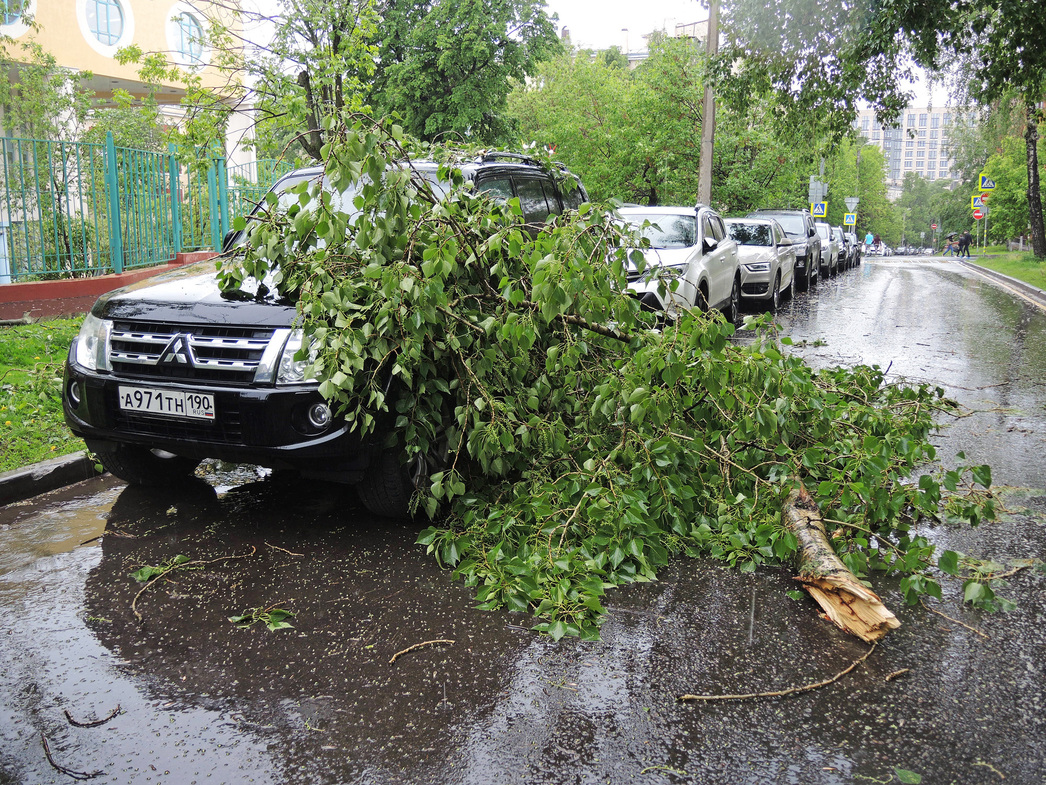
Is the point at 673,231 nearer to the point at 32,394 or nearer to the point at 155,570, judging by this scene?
the point at 32,394

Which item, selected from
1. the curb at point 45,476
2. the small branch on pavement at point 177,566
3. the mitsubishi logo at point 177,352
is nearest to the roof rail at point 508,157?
the mitsubishi logo at point 177,352

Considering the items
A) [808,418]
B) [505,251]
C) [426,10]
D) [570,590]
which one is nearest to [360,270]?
[505,251]

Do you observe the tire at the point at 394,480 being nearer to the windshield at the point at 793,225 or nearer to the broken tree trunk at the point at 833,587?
the broken tree trunk at the point at 833,587

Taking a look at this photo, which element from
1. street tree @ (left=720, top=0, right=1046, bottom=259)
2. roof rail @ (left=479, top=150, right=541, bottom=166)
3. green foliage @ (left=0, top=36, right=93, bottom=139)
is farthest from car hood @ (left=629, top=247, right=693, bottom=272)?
green foliage @ (left=0, top=36, right=93, bottom=139)

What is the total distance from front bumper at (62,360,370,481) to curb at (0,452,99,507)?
4.30 ft

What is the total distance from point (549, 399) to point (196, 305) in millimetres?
1892

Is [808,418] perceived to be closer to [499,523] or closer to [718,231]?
[499,523]

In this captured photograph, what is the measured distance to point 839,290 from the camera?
2362 cm

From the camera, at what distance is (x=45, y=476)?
538 cm

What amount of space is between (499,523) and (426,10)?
2390 centimetres

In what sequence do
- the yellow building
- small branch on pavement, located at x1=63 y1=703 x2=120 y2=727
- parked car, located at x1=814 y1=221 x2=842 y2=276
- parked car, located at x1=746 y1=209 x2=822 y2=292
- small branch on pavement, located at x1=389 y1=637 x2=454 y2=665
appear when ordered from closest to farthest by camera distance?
small branch on pavement, located at x1=63 y1=703 x2=120 y2=727 < small branch on pavement, located at x1=389 y1=637 x2=454 y2=665 < parked car, located at x1=746 y1=209 x2=822 y2=292 < the yellow building < parked car, located at x1=814 y1=221 x2=842 y2=276

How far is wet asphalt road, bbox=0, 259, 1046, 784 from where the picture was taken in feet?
8.54

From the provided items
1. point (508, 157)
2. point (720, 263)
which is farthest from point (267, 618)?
point (720, 263)

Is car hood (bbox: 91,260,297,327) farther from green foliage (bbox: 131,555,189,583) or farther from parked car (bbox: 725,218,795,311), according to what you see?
parked car (bbox: 725,218,795,311)
